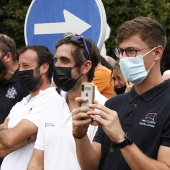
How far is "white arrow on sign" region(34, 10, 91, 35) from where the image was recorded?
17.4ft

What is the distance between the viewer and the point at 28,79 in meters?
5.21

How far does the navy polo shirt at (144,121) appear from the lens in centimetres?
317

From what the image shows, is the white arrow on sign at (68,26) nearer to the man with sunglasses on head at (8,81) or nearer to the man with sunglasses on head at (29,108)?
the man with sunglasses on head at (29,108)

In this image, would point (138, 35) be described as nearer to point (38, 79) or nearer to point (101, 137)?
point (101, 137)

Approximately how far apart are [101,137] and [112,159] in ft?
0.71

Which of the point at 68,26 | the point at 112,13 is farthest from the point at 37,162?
the point at 112,13

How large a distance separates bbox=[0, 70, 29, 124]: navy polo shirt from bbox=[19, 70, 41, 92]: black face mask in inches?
23.3

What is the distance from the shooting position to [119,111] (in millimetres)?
3477

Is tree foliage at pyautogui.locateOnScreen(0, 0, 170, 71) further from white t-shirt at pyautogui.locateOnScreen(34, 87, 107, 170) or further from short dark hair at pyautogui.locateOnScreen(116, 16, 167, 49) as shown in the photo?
short dark hair at pyautogui.locateOnScreen(116, 16, 167, 49)

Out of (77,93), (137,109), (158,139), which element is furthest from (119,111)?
(77,93)

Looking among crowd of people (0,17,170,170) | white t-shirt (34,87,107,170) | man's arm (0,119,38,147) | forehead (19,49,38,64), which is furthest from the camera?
forehead (19,49,38,64)

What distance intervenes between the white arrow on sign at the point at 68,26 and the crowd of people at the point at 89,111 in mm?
211

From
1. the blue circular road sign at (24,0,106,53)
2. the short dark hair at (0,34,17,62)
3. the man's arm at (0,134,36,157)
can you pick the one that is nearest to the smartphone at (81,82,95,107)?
the man's arm at (0,134,36,157)

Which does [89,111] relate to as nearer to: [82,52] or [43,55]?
[82,52]
